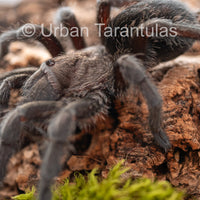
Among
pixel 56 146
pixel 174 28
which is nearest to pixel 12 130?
pixel 56 146

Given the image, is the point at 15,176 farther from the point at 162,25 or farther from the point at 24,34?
the point at 162,25

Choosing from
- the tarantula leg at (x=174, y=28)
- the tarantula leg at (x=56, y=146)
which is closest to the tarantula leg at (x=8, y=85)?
the tarantula leg at (x=56, y=146)

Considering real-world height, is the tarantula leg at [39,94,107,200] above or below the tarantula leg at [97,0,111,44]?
below

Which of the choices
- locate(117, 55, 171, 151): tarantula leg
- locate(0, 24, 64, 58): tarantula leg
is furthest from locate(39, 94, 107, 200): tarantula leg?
locate(0, 24, 64, 58): tarantula leg

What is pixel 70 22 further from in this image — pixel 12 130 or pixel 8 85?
pixel 12 130

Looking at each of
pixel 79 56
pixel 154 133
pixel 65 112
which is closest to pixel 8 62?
pixel 79 56

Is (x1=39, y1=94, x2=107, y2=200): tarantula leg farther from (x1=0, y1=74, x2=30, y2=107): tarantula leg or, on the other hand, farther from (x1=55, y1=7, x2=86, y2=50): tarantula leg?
(x1=55, y1=7, x2=86, y2=50): tarantula leg
